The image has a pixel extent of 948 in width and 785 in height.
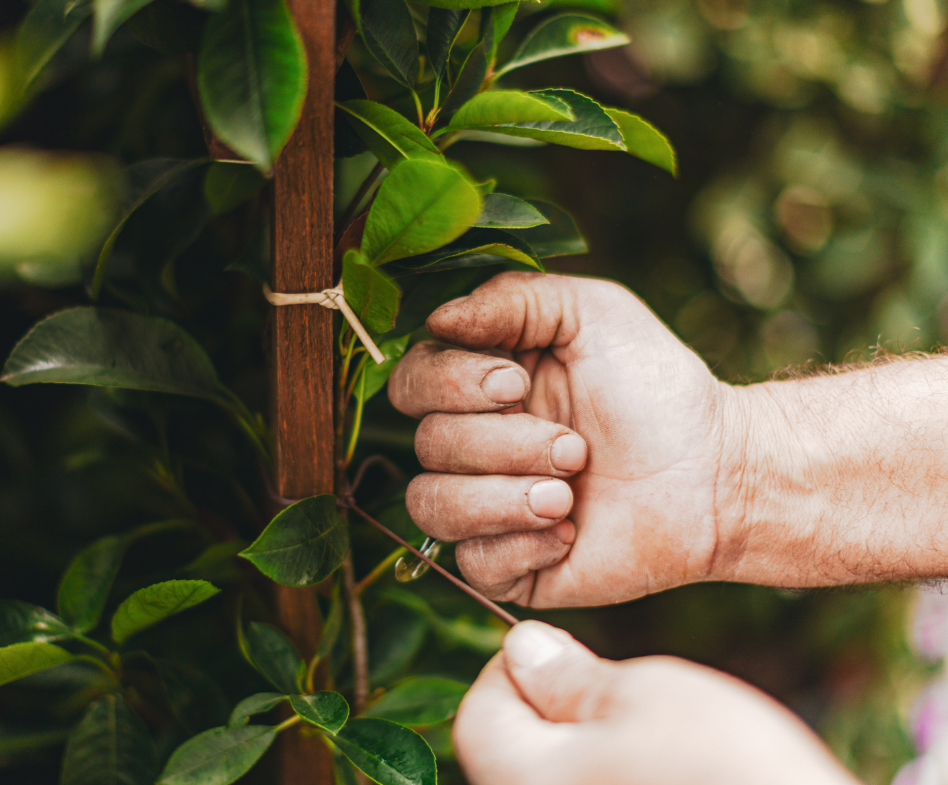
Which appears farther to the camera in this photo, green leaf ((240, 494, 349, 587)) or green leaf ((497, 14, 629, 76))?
green leaf ((497, 14, 629, 76))

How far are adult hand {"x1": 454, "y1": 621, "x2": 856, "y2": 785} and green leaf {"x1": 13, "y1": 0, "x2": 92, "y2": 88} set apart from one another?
49cm

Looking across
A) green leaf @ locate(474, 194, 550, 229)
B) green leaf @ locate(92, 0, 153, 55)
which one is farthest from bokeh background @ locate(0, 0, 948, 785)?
green leaf @ locate(474, 194, 550, 229)

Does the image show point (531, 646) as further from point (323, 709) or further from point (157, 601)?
point (157, 601)

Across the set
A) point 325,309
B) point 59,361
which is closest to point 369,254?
point 325,309

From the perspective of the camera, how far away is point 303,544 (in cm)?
47

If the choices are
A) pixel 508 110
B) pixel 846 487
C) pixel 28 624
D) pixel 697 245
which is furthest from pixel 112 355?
pixel 697 245

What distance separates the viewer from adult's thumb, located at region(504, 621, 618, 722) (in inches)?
15.9

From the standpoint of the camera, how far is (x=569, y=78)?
1131 millimetres

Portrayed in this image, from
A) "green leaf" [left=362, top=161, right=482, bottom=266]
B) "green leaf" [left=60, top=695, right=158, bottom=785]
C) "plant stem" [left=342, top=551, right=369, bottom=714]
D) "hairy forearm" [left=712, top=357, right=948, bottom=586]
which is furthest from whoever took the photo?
"hairy forearm" [left=712, top=357, right=948, bottom=586]

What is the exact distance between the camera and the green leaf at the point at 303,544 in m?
0.43

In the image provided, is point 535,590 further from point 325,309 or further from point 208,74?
point 208,74

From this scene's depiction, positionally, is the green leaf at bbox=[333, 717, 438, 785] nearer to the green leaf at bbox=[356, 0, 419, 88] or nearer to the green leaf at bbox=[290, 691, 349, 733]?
the green leaf at bbox=[290, 691, 349, 733]

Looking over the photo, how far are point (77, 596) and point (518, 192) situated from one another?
0.61 metres

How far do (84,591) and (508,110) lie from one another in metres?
0.53
